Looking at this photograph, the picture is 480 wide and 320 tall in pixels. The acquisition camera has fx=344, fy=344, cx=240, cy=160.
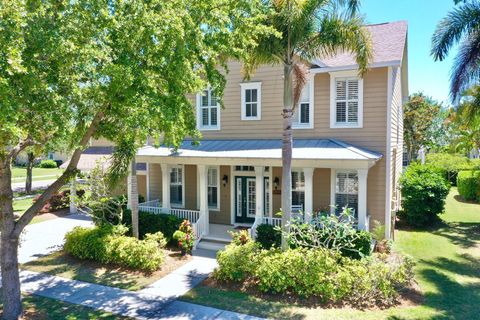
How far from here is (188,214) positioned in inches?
583

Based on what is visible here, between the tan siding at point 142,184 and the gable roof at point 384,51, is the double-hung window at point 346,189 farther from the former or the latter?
the tan siding at point 142,184

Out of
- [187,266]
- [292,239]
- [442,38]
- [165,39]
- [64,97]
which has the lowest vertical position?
[187,266]

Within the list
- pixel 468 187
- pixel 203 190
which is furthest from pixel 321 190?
pixel 468 187

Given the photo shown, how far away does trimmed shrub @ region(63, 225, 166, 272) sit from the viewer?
11.3 m

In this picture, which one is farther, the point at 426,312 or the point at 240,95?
the point at 240,95

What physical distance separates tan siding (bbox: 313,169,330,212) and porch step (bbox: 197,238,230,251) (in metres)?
4.04

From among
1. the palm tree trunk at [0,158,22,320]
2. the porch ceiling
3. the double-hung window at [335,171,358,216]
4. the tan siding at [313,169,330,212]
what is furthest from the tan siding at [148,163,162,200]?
the palm tree trunk at [0,158,22,320]

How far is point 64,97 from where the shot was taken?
683 cm

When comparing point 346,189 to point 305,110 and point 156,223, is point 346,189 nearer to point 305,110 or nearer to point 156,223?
point 305,110

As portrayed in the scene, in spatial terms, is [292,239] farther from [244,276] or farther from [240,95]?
[240,95]

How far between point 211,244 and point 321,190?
197 inches

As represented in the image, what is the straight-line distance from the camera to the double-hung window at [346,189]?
1369 centimetres

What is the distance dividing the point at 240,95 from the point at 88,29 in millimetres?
9043

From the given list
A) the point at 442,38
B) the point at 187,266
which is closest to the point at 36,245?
the point at 187,266
